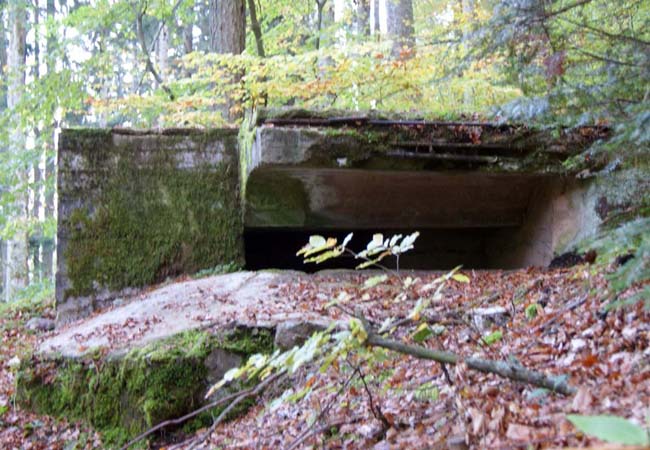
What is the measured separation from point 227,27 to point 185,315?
6.43 meters

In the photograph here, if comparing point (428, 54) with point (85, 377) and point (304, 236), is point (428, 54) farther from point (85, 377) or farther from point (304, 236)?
point (85, 377)

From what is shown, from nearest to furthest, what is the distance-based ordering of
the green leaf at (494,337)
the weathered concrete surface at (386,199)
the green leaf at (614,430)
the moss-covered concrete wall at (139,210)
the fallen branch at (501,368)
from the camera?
the green leaf at (614,430)
the fallen branch at (501,368)
the green leaf at (494,337)
the weathered concrete surface at (386,199)
the moss-covered concrete wall at (139,210)

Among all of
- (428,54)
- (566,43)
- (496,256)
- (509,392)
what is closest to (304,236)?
(496,256)

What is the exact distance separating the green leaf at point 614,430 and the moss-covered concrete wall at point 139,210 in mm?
Answer: 6129

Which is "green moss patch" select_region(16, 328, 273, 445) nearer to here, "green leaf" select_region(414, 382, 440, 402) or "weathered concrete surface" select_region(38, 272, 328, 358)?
"weathered concrete surface" select_region(38, 272, 328, 358)

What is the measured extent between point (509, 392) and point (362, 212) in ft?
15.8

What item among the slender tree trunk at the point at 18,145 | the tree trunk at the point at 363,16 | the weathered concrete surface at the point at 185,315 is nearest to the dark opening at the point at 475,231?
the weathered concrete surface at the point at 185,315

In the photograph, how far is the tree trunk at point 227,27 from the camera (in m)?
9.68

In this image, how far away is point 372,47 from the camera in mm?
8578

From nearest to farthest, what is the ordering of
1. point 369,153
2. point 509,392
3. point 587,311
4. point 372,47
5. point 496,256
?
1. point 509,392
2. point 587,311
3. point 369,153
4. point 496,256
5. point 372,47

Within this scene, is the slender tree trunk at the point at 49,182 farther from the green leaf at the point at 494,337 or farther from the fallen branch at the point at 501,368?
the fallen branch at the point at 501,368

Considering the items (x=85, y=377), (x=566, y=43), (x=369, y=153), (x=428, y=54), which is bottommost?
(x=85, y=377)

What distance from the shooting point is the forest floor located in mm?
1987

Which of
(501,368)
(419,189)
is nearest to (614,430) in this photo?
(501,368)
